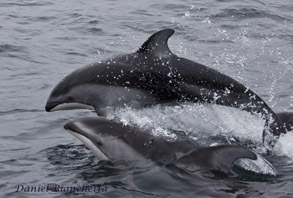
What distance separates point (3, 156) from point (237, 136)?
4.05 m

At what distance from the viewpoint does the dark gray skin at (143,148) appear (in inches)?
353

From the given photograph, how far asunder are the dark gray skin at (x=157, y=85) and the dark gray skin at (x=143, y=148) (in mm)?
1465

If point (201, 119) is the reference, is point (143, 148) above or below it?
above

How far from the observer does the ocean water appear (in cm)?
917

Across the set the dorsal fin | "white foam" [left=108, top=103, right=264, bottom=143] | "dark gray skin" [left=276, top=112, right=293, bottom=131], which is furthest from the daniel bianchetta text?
"dark gray skin" [left=276, top=112, right=293, bottom=131]

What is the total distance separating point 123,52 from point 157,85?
687cm

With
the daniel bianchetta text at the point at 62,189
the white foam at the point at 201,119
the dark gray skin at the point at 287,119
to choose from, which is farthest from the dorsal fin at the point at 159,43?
the daniel bianchetta text at the point at 62,189

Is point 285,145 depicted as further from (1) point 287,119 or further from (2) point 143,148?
(2) point 143,148

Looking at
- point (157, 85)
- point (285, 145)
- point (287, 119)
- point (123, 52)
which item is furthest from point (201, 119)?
point (123, 52)

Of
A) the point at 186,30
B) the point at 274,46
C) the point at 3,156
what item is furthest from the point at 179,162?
the point at 186,30

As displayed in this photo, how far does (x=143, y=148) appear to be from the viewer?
9414 mm

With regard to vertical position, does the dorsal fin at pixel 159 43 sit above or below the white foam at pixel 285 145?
above

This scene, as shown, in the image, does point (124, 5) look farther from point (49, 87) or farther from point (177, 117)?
point (177, 117)

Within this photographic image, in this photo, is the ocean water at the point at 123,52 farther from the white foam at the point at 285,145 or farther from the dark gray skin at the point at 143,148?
the dark gray skin at the point at 143,148
